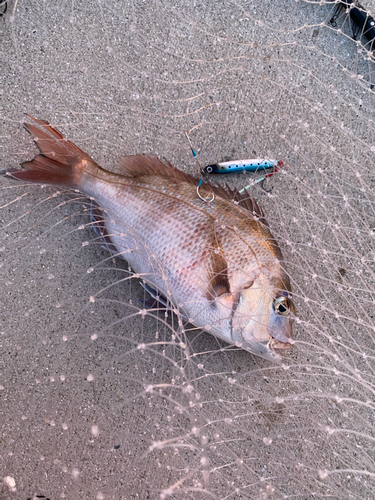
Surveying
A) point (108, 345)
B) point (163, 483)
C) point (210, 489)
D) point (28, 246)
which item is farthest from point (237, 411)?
point (28, 246)

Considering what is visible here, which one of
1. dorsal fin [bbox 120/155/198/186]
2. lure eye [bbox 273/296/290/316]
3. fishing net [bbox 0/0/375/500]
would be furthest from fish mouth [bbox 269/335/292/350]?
dorsal fin [bbox 120/155/198/186]

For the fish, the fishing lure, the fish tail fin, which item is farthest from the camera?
the fishing lure

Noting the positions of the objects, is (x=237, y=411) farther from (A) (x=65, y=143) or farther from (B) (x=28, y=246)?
(A) (x=65, y=143)

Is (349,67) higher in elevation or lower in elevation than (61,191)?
higher

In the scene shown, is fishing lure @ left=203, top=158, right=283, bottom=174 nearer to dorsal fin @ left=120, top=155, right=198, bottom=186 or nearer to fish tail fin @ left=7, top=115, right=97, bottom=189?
dorsal fin @ left=120, top=155, right=198, bottom=186

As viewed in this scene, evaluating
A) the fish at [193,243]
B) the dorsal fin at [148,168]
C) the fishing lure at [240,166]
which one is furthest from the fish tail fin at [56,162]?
the fishing lure at [240,166]

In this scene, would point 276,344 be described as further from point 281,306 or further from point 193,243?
point 193,243
